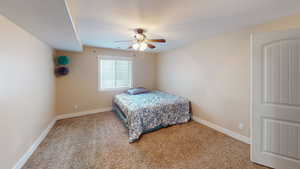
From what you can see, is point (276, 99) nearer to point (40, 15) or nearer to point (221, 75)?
point (221, 75)

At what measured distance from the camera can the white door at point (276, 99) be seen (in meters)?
1.40

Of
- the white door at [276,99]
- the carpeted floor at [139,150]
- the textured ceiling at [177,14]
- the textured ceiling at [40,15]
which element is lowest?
the carpeted floor at [139,150]

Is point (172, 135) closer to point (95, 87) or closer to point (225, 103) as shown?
point (225, 103)

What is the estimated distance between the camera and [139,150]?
2.00 metres

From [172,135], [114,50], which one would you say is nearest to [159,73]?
[114,50]

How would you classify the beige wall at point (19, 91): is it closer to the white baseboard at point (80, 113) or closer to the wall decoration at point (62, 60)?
the wall decoration at point (62, 60)

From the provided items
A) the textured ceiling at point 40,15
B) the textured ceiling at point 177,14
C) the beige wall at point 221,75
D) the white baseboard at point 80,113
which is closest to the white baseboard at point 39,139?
the white baseboard at point 80,113

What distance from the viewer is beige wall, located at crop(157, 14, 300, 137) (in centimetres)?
217

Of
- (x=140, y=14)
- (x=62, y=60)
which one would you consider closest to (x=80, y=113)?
(x=62, y=60)

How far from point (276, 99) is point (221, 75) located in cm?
114

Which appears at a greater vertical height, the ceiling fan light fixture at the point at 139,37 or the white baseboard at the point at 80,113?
the ceiling fan light fixture at the point at 139,37

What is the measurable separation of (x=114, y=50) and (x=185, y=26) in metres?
2.76

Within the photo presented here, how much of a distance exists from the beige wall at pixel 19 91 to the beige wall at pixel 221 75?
11.8 ft

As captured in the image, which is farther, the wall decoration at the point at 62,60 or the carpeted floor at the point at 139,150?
the wall decoration at the point at 62,60
